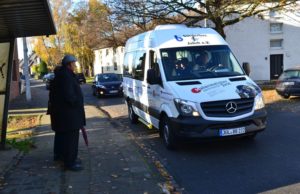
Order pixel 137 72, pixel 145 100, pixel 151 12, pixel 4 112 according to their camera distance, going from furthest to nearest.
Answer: pixel 151 12, pixel 137 72, pixel 145 100, pixel 4 112

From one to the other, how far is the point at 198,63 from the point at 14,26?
3.97m

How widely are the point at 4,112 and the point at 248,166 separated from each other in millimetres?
5342

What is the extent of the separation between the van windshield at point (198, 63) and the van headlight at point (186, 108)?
968 millimetres

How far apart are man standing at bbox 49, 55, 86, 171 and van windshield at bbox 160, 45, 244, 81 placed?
9.51ft

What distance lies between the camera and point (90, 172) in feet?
25.2

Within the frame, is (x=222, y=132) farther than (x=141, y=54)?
No

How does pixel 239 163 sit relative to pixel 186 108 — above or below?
below

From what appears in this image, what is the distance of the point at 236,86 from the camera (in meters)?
9.48

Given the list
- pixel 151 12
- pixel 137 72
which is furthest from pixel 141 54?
pixel 151 12

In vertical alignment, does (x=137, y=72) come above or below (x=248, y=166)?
above

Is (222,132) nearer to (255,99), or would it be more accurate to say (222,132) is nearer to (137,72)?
(255,99)

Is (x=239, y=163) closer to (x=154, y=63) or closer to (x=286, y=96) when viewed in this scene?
(x=154, y=63)

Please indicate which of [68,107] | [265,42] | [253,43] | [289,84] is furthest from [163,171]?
[265,42]

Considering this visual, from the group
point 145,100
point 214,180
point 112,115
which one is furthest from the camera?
point 112,115
